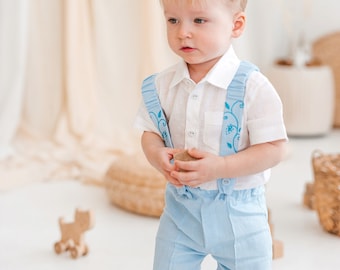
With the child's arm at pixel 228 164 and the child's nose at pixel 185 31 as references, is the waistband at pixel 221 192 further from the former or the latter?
the child's nose at pixel 185 31

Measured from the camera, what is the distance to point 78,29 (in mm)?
2621

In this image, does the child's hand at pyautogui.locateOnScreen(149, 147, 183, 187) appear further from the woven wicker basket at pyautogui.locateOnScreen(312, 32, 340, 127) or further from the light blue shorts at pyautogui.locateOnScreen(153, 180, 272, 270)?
the woven wicker basket at pyautogui.locateOnScreen(312, 32, 340, 127)

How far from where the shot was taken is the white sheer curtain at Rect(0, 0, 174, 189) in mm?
2551

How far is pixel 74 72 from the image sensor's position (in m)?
2.64

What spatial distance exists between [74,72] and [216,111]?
61.7 inches

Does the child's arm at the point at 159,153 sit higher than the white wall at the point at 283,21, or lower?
lower

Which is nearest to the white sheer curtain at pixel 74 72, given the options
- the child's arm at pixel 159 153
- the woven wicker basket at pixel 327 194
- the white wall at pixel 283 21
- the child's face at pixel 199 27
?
the white wall at pixel 283 21

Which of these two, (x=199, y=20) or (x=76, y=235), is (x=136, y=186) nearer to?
(x=76, y=235)

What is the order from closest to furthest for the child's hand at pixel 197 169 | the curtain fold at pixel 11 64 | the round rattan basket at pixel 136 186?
the child's hand at pixel 197 169 → the round rattan basket at pixel 136 186 → the curtain fold at pixel 11 64

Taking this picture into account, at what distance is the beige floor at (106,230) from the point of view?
171 centimetres

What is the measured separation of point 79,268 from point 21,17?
116 cm

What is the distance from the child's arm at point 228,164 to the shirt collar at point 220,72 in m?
0.12

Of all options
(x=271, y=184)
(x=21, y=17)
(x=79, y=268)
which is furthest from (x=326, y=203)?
(x=21, y=17)

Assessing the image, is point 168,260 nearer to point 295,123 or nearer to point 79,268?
point 79,268
